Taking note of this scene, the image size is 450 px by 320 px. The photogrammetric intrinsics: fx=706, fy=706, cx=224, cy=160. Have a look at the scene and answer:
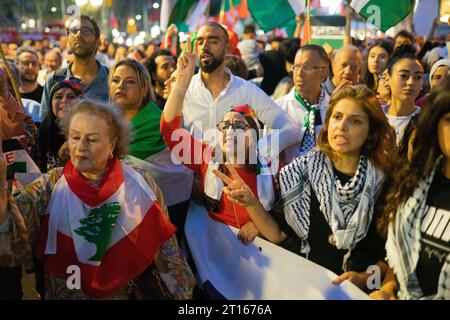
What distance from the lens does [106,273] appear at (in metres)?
3.27

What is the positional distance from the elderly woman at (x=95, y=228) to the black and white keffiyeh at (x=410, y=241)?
1.09 metres

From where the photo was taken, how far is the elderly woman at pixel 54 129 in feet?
15.6

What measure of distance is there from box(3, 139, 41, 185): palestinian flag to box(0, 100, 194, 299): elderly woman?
2.46 ft

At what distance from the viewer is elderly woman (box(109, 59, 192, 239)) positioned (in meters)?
4.86

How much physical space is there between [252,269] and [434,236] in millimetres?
1198

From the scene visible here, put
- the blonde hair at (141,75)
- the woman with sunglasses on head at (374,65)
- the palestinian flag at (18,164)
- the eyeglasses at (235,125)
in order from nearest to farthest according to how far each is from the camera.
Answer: the eyeglasses at (235,125) < the palestinian flag at (18,164) < the blonde hair at (141,75) < the woman with sunglasses on head at (374,65)

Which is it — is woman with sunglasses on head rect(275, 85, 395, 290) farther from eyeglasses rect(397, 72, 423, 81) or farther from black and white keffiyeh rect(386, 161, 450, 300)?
eyeglasses rect(397, 72, 423, 81)

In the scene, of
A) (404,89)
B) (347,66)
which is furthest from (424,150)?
(347,66)

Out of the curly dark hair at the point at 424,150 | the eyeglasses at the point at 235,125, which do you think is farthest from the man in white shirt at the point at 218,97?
the curly dark hair at the point at 424,150

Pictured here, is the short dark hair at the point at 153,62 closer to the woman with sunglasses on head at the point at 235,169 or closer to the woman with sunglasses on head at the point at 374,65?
the woman with sunglasses on head at the point at 374,65

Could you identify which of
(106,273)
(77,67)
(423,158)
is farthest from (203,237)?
(77,67)

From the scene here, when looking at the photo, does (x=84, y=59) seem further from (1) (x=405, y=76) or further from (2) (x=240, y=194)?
(2) (x=240, y=194)

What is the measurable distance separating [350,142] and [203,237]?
1267 millimetres

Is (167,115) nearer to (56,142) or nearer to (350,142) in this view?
(56,142)
